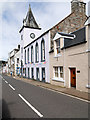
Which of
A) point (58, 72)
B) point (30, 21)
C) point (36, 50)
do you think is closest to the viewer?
point (58, 72)

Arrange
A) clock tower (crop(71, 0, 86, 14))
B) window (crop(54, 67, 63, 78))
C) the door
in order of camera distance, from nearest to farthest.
Answer: the door < window (crop(54, 67, 63, 78)) < clock tower (crop(71, 0, 86, 14))

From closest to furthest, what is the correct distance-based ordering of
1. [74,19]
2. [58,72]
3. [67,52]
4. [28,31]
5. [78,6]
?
[67,52] → [58,72] → [78,6] → [74,19] → [28,31]

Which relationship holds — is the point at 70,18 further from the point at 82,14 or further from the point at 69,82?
the point at 69,82

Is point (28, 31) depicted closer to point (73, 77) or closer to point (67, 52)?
point (67, 52)

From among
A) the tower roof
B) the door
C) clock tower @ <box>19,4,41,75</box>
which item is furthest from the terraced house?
the tower roof

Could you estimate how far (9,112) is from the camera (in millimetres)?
5582

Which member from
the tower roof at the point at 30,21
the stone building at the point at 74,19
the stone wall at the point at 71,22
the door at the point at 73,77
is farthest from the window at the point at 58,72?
the tower roof at the point at 30,21

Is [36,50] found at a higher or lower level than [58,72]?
higher

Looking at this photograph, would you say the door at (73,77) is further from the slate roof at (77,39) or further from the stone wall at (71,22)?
the stone wall at (71,22)

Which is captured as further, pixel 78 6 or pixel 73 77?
pixel 78 6

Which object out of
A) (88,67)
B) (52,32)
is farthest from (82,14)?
(88,67)

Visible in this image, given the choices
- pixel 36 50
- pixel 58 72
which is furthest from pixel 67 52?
pixel 36 50

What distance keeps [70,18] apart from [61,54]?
25.2 ft

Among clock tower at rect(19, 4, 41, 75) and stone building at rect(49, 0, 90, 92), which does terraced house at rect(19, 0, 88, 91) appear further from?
clock tower at rect(19, 4, 41, 75)
